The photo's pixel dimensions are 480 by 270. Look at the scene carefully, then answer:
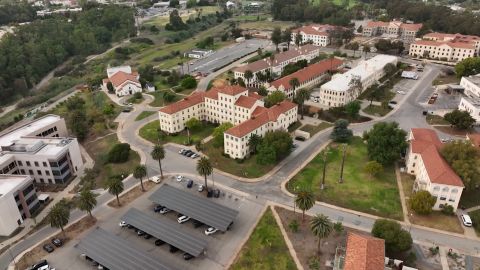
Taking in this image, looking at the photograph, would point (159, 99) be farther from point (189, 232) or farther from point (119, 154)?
point (189, 232)

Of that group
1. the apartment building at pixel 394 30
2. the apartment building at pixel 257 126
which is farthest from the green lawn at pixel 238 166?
the apartment building at pixel 394 30

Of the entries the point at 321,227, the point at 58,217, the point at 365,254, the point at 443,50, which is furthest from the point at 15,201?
the point at 443,50

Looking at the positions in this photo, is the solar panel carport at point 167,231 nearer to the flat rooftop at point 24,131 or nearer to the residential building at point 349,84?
the flat rooftop at point 24,131

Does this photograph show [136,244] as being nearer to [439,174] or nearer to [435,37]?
[439,174]

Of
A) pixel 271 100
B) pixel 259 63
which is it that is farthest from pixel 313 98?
pixel 259 63

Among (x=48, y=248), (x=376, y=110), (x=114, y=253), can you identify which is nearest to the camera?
(x=114, y=253)

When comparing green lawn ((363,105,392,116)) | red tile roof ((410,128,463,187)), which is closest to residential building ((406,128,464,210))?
red tile roof ((410,128,463,187))
